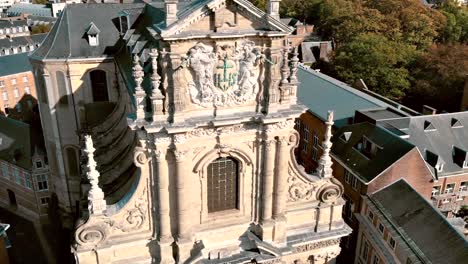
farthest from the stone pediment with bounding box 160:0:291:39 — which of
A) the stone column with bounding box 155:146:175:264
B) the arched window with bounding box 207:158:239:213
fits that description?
the arched window with bounding box 207:158:239:213

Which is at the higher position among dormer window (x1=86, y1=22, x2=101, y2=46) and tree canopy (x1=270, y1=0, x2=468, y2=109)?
dormer window (x1=86, y1=22, x2=101, y2=46)

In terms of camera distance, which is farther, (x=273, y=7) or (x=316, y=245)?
(x=316, y=245)

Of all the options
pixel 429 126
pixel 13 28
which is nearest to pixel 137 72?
pixel 429 126

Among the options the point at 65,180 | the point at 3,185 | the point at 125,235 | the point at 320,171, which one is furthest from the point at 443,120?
the point at 3,185

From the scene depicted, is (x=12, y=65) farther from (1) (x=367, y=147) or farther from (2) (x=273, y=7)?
(2) (x=273, y=7)

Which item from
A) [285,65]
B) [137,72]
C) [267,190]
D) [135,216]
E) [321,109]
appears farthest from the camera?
[321,109]

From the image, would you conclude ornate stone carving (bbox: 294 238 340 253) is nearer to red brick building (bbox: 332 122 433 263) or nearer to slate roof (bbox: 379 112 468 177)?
red brick building (bbox: 332 122 433 263)
